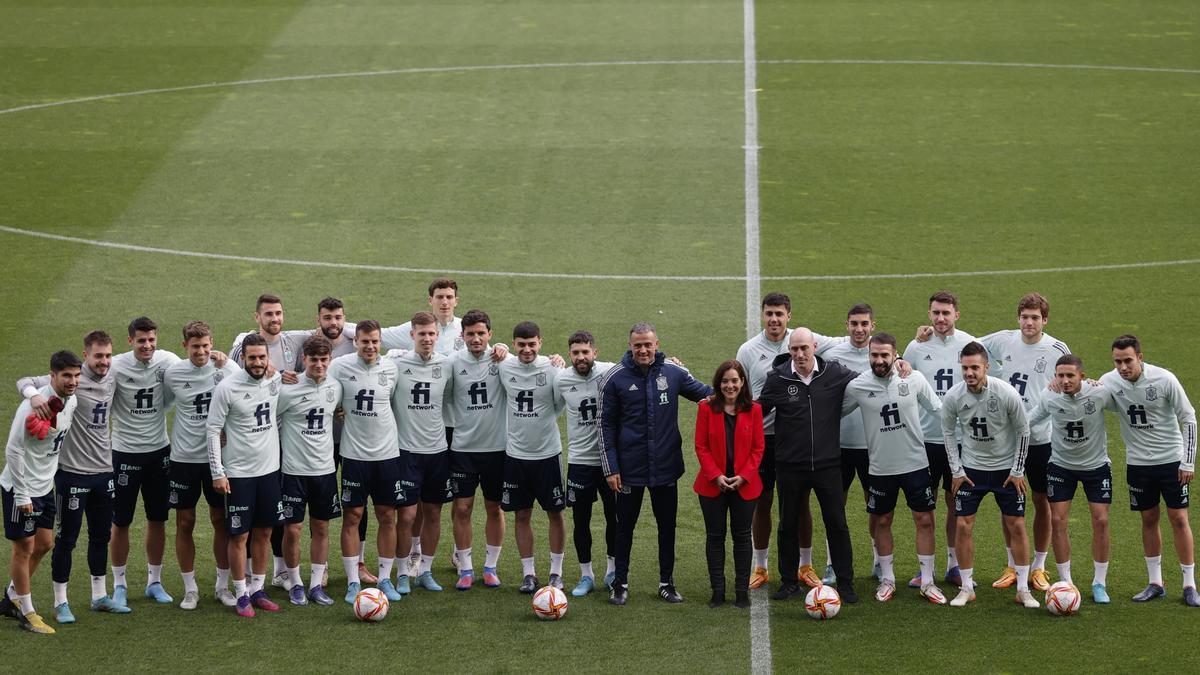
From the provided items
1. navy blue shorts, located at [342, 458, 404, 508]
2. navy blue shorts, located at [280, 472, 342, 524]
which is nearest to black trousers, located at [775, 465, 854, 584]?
navy blue shorts, located at [342, 458, 404, 508]

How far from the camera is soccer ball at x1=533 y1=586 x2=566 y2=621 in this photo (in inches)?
448

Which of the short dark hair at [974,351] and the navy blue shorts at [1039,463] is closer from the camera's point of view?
the short dark hair at [974,351]

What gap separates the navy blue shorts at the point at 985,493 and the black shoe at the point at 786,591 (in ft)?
4.47

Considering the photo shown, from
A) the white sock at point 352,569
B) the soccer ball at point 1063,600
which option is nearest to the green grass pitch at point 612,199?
the soccer ball at point 1063,600

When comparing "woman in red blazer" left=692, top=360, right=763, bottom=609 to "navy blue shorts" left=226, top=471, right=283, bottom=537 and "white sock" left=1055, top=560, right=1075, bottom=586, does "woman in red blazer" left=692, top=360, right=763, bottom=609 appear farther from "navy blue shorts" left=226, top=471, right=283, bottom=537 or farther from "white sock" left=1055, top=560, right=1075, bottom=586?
"navy blue shorts" left=226, top=471, right=283, bottom=537

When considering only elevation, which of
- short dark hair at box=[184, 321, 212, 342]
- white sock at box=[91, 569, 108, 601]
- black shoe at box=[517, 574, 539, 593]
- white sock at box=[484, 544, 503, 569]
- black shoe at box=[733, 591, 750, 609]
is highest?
short dark hair at box=[184, 321, 212, 342]

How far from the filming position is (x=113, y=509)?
468 inches

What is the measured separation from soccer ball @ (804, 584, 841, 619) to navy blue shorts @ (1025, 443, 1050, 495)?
6.20ft

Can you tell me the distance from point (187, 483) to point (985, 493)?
598 centimetres

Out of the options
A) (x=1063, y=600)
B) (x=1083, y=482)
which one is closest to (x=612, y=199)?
(x=1083, y=482)

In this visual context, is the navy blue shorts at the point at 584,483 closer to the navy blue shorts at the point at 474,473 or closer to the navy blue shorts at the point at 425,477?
the navy blue shorts at the point at 474,473

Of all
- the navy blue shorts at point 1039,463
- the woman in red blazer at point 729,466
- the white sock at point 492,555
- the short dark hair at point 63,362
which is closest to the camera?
the short dark hair at point 63,362

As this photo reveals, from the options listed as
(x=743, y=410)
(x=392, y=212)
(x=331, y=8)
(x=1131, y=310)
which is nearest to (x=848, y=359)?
(x=743, y=410)

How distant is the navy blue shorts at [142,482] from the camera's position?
38.8 feet
